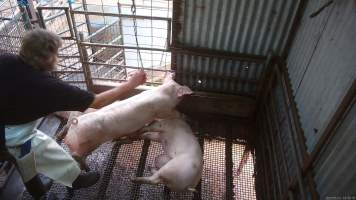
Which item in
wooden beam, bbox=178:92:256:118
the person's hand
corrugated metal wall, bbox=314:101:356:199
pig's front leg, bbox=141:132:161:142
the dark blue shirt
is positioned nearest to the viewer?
corrugated metal wall, bbox=314:101:356:199

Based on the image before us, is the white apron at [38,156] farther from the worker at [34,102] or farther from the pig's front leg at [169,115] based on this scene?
the pig's front leg at [169,115]

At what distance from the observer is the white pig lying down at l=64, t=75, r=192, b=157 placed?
293cm

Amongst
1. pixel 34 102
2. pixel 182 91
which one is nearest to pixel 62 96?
pixel 34 102

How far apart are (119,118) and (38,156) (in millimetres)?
827

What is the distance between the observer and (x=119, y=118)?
10.0 ft

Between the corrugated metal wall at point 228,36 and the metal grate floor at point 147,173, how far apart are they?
0.70 metres

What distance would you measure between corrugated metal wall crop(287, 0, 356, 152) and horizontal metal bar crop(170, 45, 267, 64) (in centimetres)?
49

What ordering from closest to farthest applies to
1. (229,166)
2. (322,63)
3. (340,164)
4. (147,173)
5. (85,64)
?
(340,164) < (322,63) < (147,173) < (229,166) < (85,64)

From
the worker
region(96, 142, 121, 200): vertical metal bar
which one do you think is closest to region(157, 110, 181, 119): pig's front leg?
region(96, 142, 121, 200): vertical metal bar

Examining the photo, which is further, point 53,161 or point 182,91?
point 182,91

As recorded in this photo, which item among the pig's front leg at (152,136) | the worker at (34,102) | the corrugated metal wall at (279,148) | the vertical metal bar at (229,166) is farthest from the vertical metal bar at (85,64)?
the corrugated metal wall at (279,148)

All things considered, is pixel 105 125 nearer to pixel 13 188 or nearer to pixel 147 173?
pixel 147 173

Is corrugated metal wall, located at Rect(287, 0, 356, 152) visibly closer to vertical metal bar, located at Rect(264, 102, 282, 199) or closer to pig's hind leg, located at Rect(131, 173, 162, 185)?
vertical metal bar, located at Rect(264, 102, 282, 199)

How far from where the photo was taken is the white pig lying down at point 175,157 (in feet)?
9.20
